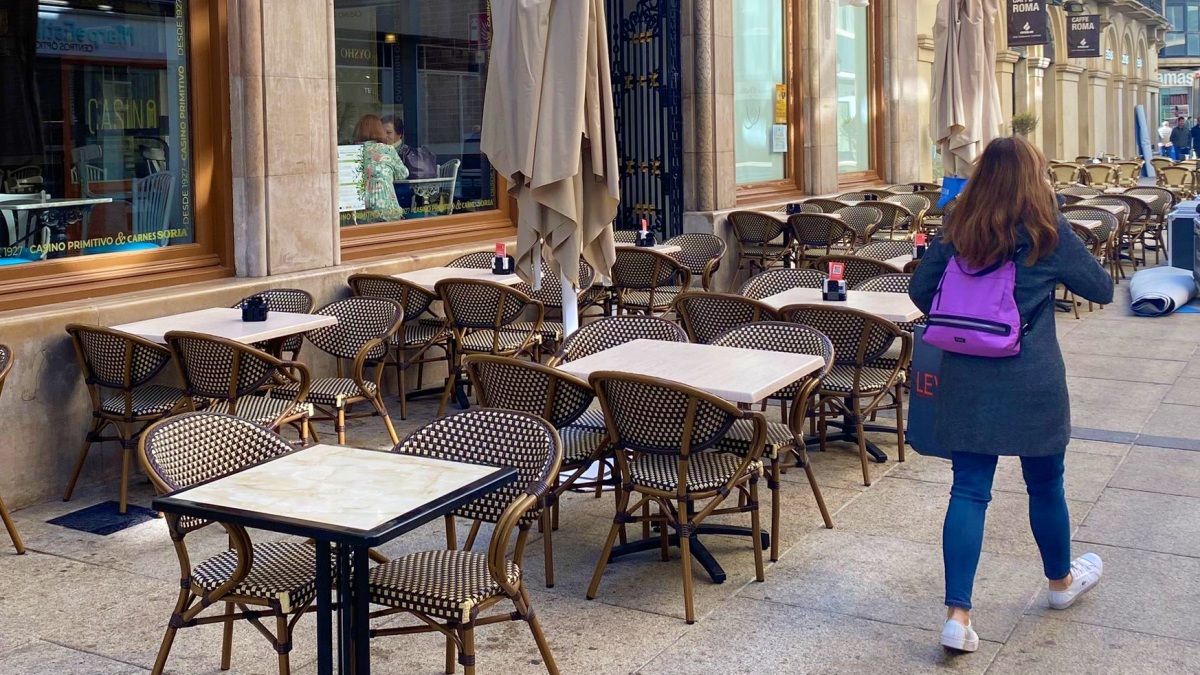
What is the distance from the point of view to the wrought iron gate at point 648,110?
1306 cm

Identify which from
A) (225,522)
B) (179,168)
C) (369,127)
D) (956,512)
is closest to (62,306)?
(179,168)

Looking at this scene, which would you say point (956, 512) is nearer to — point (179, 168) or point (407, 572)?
point (407, 572)

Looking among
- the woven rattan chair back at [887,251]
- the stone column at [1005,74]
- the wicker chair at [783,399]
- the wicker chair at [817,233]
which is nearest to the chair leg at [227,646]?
the wicker chair at [783,399]

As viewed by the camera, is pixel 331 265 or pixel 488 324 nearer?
pixel 488 324

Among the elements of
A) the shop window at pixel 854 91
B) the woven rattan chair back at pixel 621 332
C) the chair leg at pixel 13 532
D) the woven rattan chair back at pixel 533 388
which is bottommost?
the chair leg at pixel 13 532

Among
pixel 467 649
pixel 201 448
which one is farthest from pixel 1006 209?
pixel 201 448

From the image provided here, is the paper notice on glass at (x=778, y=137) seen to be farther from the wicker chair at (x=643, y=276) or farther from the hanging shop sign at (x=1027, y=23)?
the hanging shop sign at (x=1027, y=23)

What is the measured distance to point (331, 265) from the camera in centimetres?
866

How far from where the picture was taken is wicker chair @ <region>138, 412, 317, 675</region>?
3.78 metres

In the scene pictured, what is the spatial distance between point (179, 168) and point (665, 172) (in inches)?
243

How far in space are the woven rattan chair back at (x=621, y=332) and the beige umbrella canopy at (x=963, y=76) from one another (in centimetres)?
702

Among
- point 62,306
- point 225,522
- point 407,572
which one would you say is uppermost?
point 62,306

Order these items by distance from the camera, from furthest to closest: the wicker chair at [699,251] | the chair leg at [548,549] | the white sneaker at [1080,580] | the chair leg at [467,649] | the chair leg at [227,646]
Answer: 1. the wicker chair at [699,251]
2. the chair leg at [548,549]
3. the white sneaker at [1080,580]
4. the chair leg at [227,646]
5. the chair leg at [467,649]

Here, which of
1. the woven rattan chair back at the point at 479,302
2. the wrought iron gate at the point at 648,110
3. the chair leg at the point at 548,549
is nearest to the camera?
the chair leg at the point at 548,549
